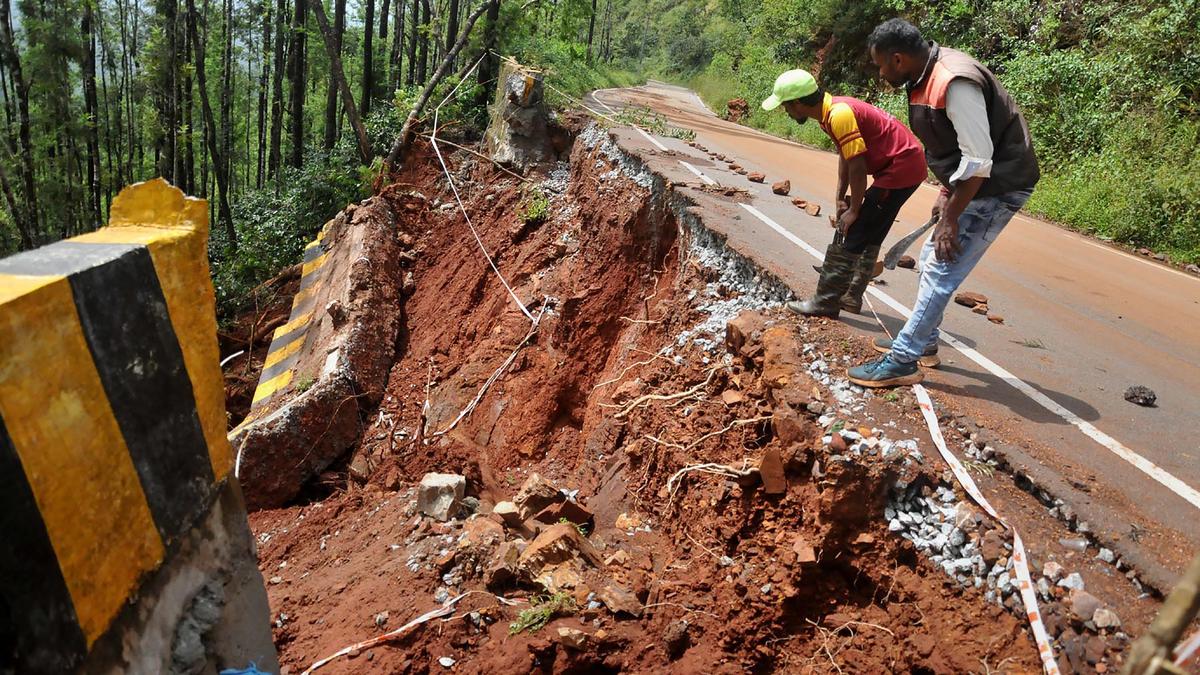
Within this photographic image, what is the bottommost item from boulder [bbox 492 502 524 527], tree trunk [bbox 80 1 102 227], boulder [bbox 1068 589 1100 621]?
tree trunk [bbox 80 1 102 227]

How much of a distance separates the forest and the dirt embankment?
6207 mm

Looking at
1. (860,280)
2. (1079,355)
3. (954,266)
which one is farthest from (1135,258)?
(954,266)

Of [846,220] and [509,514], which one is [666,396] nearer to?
[509,514]

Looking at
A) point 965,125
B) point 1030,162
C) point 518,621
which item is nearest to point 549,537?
point 518,621

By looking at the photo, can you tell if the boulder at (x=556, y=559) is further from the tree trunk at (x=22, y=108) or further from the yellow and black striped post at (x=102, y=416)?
the tree trunk at (x=22, y=108)

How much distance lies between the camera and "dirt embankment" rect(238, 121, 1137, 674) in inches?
128

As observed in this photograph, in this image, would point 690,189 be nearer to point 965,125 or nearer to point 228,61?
point 965,125

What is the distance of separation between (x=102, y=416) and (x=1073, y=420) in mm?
4408

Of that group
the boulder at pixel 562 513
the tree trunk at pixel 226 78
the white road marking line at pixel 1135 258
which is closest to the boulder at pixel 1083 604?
the boulder at pixel 562 513

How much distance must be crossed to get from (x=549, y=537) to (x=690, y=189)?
441cm

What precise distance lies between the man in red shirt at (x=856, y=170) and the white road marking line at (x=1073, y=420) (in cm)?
→ 75

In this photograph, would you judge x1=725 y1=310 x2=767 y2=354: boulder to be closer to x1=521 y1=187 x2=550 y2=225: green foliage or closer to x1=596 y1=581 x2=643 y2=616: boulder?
x1=596 y1=581 x2=643 y2=616: boulder

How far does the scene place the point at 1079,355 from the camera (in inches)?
195

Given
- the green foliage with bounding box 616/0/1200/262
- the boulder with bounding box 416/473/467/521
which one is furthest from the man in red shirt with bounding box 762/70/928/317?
the green foliage with bounding box 616/0/1200/262
